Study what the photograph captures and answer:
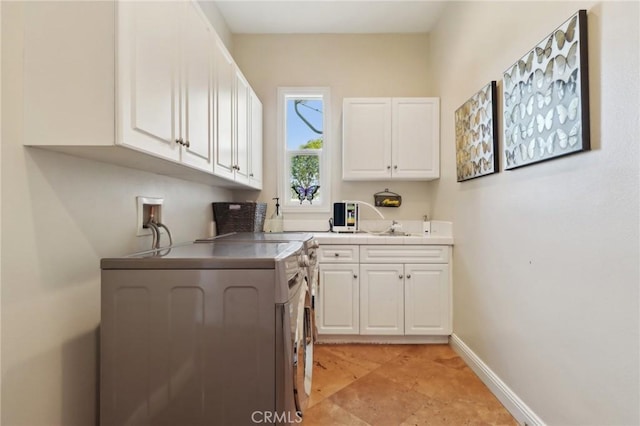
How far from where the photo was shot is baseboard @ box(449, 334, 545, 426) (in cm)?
154

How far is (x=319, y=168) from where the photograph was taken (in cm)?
325

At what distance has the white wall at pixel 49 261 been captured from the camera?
0.90 meters

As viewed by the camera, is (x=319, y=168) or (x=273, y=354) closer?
(x=273, y=354)

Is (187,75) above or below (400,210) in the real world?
above

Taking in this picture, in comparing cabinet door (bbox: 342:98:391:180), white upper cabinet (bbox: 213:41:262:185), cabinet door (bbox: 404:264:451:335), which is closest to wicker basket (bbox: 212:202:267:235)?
white upper cabinet (bbox: 213:41:262:185)

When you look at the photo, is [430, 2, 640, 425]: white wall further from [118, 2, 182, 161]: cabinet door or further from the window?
[118, 2, 182, 161]: cabinet door

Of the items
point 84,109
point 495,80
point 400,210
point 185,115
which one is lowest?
point 400,210

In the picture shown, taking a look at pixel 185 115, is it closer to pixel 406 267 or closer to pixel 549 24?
pixel 549 24

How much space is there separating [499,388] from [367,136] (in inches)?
84.8

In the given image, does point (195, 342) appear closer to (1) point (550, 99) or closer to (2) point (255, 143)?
(1) point (550, 99)

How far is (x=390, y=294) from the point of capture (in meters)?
2.54

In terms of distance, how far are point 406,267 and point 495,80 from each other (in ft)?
4.84

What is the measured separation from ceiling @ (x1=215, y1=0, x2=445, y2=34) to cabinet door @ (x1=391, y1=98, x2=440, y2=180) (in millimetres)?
792

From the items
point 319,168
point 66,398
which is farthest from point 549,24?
point 66,398
